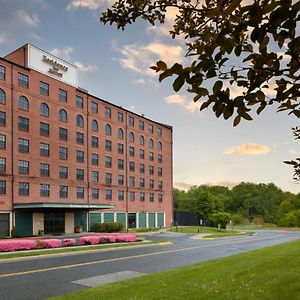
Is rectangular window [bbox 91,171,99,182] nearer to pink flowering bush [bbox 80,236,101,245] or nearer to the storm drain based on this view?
pink flowering bush [bbox 80,236,101,245]

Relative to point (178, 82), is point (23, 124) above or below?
above

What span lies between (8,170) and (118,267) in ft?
102

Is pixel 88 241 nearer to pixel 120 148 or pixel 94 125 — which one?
pixel 94 125

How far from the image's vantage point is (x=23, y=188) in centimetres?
4866

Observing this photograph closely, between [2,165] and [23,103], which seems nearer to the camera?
[2,165]

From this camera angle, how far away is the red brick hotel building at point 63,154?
4769 cm

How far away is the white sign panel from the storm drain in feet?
129

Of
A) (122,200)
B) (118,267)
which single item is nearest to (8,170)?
(122,200)

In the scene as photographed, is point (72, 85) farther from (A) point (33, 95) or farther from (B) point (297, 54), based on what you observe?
(B) point (297, 54)

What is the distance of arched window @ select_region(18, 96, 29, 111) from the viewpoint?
49.2 metres

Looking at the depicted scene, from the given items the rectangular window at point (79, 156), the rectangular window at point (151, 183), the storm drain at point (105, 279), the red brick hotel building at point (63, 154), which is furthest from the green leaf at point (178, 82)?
the rectangular window at point (151, 183)

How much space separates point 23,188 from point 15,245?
22.4 metres

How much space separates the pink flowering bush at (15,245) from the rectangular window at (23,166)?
21.8 meters

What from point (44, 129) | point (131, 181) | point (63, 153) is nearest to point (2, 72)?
point (44, 129)
